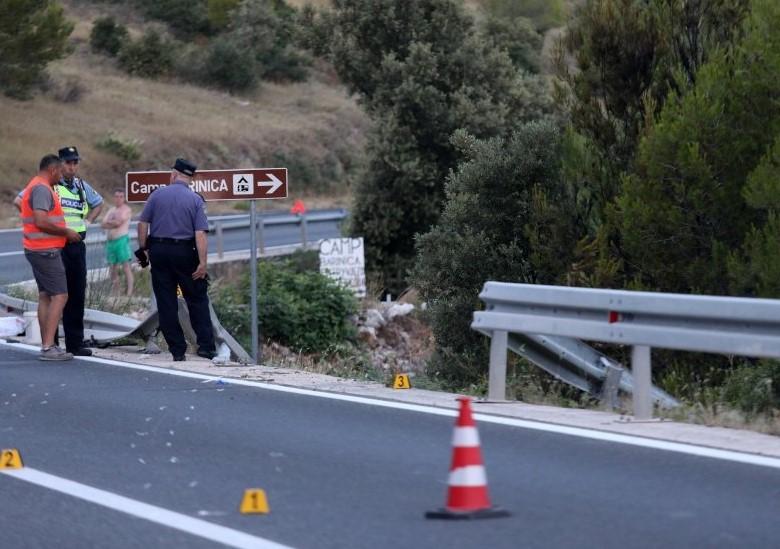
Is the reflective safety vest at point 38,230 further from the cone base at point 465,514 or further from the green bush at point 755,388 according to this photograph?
the cone base at point 465,514

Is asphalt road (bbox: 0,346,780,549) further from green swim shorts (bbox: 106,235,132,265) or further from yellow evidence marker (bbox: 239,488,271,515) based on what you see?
green swim shorts (bbox: 106,235,132,265)

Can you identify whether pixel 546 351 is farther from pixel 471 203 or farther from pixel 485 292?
pixel 471 203

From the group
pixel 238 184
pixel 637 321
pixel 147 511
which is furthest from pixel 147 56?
pixel 147 511

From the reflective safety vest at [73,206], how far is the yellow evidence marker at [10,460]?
16.6 ft

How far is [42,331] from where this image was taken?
41.5ft

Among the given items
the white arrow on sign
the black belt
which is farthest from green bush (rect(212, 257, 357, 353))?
the black belt

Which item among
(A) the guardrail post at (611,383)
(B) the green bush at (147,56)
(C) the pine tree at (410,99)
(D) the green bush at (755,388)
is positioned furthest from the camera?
(B) the green bush at (147,56)

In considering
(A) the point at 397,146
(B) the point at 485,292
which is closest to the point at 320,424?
(B) the point at 485,292

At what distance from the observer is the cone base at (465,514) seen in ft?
20.3

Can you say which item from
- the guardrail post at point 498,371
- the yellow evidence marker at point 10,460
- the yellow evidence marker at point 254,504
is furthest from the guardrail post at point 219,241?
the yellow evidence marker at point 254,504

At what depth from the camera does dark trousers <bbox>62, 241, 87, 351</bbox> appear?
12859mm

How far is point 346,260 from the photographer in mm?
23578

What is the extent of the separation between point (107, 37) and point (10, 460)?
6960cm

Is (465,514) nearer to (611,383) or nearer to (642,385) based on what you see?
(642,385)
